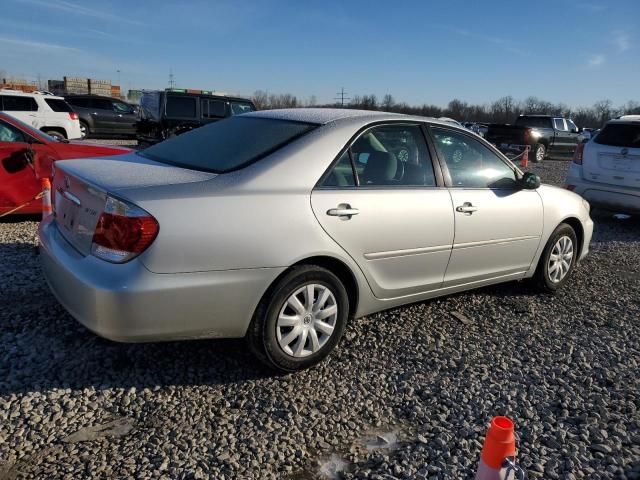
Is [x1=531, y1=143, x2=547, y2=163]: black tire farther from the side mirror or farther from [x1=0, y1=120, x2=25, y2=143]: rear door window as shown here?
[x1=0, y1=120, x2=25, y2=143]: rear door window

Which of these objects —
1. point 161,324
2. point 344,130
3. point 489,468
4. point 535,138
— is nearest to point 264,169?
point 344,130

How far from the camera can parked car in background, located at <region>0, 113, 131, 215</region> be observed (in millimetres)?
6066

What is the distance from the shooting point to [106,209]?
8.83 ft

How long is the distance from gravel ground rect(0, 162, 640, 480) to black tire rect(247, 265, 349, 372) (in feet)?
0.39

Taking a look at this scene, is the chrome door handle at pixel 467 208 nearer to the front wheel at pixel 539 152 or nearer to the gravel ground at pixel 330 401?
the gravel ground at pixel 330 401

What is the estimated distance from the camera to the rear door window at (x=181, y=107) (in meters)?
15.5

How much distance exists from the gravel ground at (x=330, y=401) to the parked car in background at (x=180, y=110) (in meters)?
11.9

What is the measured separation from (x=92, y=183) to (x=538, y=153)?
827 inches

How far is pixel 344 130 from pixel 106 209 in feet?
5.04

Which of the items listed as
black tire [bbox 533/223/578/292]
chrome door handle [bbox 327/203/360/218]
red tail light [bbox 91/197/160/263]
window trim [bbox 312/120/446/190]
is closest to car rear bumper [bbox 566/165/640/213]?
black tire [bbox 533/223/578/292]

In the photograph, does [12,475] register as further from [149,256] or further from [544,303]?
[544,303]

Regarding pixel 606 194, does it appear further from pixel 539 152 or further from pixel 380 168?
pixel 539 152

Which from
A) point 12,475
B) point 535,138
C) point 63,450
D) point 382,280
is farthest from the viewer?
point 535,138

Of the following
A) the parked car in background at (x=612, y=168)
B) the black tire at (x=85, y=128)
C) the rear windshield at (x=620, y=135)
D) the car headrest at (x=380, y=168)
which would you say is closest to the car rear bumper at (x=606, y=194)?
the parked car in background at (x=612, y=168)
